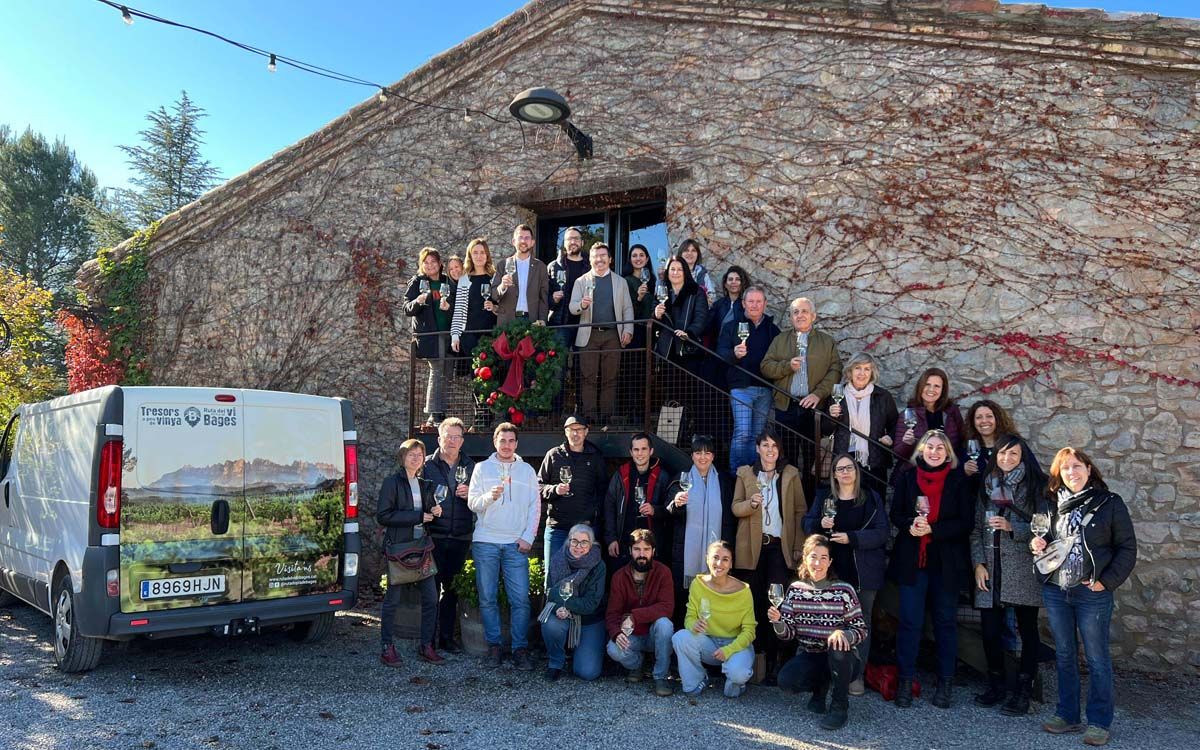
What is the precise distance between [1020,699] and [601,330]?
4184mm

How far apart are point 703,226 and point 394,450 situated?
4.33m

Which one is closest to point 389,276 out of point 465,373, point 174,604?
point 465,373

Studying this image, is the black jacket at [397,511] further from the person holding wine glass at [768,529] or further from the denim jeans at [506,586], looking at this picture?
the person holding wine glass at [768,529]

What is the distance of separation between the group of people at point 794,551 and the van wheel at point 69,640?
1.91m

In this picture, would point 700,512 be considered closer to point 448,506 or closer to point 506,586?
point 506,586

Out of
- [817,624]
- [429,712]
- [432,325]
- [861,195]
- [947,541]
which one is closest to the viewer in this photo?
[429,712]

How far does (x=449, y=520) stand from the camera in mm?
Answer: 6215

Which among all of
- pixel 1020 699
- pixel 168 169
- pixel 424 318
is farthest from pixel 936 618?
pixel 168 169

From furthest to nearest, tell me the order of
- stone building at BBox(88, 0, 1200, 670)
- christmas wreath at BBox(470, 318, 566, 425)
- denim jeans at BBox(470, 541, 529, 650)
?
christmas wreath at BBox(470, 318, 566, 425) < stone building at BBox(88, 0, 1200, 670) < denim jeans at BBox(470, 541, 529, 650)

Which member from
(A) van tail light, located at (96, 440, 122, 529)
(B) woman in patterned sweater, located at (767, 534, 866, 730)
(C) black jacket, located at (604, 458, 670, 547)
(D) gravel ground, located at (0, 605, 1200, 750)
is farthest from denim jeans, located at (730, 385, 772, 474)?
(A) van tail light, located at (96, 440, 122, 529)

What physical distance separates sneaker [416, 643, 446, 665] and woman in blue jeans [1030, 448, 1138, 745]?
3.97 meters

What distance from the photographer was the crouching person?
5.48m

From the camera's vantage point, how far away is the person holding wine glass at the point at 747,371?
21.2 feet

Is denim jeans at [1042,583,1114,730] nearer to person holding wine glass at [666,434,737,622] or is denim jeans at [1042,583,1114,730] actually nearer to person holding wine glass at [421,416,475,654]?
person holding wine glass at [666,434,737,622]
